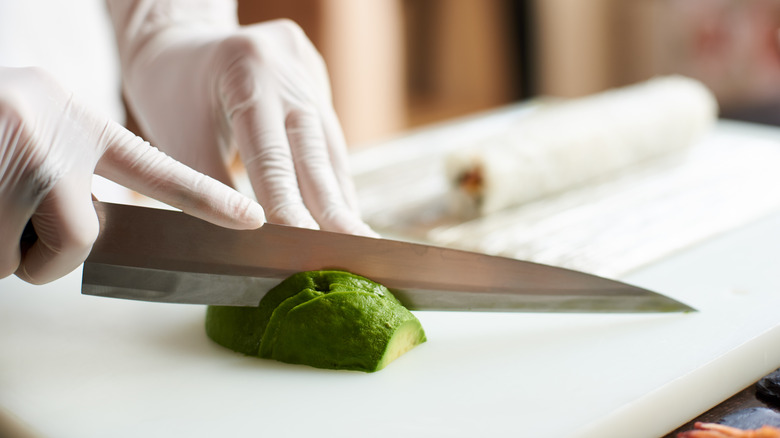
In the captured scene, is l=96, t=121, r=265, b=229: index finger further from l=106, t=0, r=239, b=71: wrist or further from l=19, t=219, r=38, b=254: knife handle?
l=106, t=0, r=239, b=71: wrist

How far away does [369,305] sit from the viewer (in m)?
1.19

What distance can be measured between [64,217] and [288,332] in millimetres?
364

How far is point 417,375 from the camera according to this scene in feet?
3.85

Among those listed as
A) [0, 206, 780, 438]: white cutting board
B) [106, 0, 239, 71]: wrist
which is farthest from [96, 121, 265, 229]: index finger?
[106, 0, 239, 71]: wrist

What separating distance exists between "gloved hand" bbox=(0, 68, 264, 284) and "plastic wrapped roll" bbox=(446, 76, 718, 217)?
3.36 ft

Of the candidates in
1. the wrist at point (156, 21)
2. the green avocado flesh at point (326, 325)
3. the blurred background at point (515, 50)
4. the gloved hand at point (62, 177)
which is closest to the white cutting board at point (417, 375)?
the green avocado flesh at point (326, 325)

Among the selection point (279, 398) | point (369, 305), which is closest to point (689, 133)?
point (369, 305)

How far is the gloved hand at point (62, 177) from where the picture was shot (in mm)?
1007

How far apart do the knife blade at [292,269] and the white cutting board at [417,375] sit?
0.05m

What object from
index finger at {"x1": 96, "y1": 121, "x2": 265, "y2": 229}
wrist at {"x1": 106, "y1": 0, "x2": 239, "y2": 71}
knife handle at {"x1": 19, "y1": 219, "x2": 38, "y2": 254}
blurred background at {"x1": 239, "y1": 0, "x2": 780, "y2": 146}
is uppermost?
wrist at {"x1": 106, "y1": 0, "x2": 239, "y2": 71}

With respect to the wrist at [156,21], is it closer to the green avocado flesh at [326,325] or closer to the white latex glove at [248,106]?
the white latex glove at [248,106]

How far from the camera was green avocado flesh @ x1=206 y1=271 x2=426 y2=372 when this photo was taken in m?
1.18

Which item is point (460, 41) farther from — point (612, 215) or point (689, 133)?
point (612, 215)

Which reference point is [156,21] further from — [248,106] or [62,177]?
[62,177]
